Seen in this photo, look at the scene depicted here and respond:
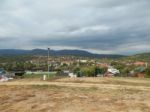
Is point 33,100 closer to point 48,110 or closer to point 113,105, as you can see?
point 48,110

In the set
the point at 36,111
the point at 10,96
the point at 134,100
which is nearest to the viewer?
the point at 36,111

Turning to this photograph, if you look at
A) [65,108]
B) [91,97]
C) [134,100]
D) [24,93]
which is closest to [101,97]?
[91,97]

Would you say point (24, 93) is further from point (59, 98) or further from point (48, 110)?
point (48, 110)

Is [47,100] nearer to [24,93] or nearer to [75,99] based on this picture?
[75,99]

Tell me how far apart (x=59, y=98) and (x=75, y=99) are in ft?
3.79

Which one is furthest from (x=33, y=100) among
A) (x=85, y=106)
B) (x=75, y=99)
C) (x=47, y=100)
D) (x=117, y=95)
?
(x=117, y=95)

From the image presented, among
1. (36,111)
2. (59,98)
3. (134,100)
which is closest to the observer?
(36,111)

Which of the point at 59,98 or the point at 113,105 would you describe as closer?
the point at 113,105

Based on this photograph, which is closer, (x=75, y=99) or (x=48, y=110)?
(x=48, y=110)

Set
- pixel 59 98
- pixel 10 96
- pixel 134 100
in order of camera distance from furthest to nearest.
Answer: pixel 10 96, pixel 59 98, pixel 134 100

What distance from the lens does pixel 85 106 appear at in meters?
17.8

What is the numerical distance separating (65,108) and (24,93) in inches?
259

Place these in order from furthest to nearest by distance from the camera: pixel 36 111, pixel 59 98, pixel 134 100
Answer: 1. pixel 59 98
2. pixel 134 100
3. pixel 36 111

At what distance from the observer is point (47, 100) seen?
2006 centimetres
